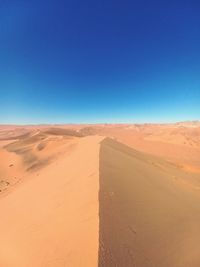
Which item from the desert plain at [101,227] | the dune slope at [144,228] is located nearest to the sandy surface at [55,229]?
the desert plain at [101,227]

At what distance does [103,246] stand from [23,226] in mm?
2302

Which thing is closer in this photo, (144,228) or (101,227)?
(101,227)

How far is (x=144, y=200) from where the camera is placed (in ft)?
17.2

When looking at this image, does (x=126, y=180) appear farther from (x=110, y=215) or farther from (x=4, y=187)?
(x=4, y=187)

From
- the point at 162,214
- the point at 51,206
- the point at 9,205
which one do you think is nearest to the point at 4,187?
the point at 9,205

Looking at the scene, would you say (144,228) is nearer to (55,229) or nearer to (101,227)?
(101,227)

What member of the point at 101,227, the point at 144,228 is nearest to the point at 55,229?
the point at 101,227

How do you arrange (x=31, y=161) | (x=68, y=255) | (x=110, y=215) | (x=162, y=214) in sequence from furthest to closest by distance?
(x=31, y=161) → (x=162, y=214) → (x=110, y=215) → (x=68, y=255)

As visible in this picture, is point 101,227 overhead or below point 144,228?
overhead

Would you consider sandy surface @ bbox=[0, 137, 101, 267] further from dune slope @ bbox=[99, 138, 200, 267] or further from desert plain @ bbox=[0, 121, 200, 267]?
dune slope @ bbox=[99, 138, 200, 267]

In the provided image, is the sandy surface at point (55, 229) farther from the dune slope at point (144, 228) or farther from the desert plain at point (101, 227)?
the dune slope at point (144, 228)

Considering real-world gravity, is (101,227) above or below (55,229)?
above

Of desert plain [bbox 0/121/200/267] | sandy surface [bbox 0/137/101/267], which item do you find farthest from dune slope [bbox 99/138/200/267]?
sandy surface [bbox 0/137/101/267]

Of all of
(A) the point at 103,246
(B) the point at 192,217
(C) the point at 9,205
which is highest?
(A) the point at 103,246
